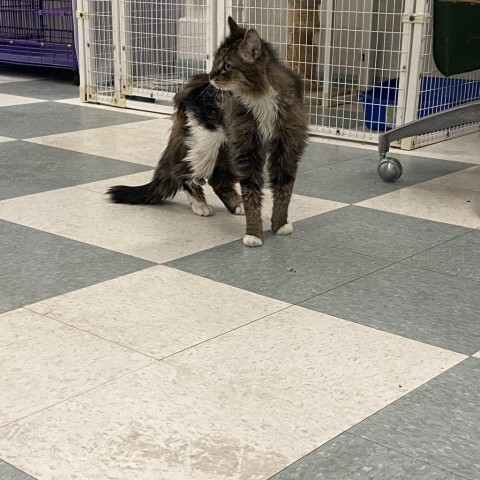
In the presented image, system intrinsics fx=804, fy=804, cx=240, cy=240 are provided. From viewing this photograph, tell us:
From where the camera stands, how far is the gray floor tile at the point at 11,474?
123 centimetres

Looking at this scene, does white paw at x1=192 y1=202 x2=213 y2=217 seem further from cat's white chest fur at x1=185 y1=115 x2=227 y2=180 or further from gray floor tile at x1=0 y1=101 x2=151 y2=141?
gray floor tile at x1=0 y1=101 x2=151 y2=141

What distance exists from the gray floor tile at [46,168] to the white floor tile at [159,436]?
1.58 meters

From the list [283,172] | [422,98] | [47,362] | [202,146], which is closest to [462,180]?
[422,98]

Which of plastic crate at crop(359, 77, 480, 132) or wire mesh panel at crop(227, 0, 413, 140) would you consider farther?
wire mesh panel at crop(227, 0, 413, 140)

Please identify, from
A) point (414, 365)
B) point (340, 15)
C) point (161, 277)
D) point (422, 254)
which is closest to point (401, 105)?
point (340, 15)

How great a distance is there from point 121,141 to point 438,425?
8.98 feet

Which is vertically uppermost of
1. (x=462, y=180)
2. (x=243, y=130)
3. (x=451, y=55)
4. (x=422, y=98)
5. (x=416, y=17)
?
(x=416, y=17)

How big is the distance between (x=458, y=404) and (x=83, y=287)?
984mm

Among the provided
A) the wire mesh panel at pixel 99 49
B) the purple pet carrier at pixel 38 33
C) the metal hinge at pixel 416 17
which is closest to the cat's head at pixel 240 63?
the metal hinge at pixel 416 17

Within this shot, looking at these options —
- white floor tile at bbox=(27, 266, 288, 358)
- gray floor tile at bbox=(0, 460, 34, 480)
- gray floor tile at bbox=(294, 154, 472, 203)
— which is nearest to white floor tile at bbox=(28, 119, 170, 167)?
gray floor tile at bbox=(294, 154, 472, 203)

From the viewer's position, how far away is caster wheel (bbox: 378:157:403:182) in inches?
123

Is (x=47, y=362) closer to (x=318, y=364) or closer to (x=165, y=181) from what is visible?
(x=318, y=364)

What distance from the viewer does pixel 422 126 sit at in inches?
127

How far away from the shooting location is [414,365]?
162 centimetres
